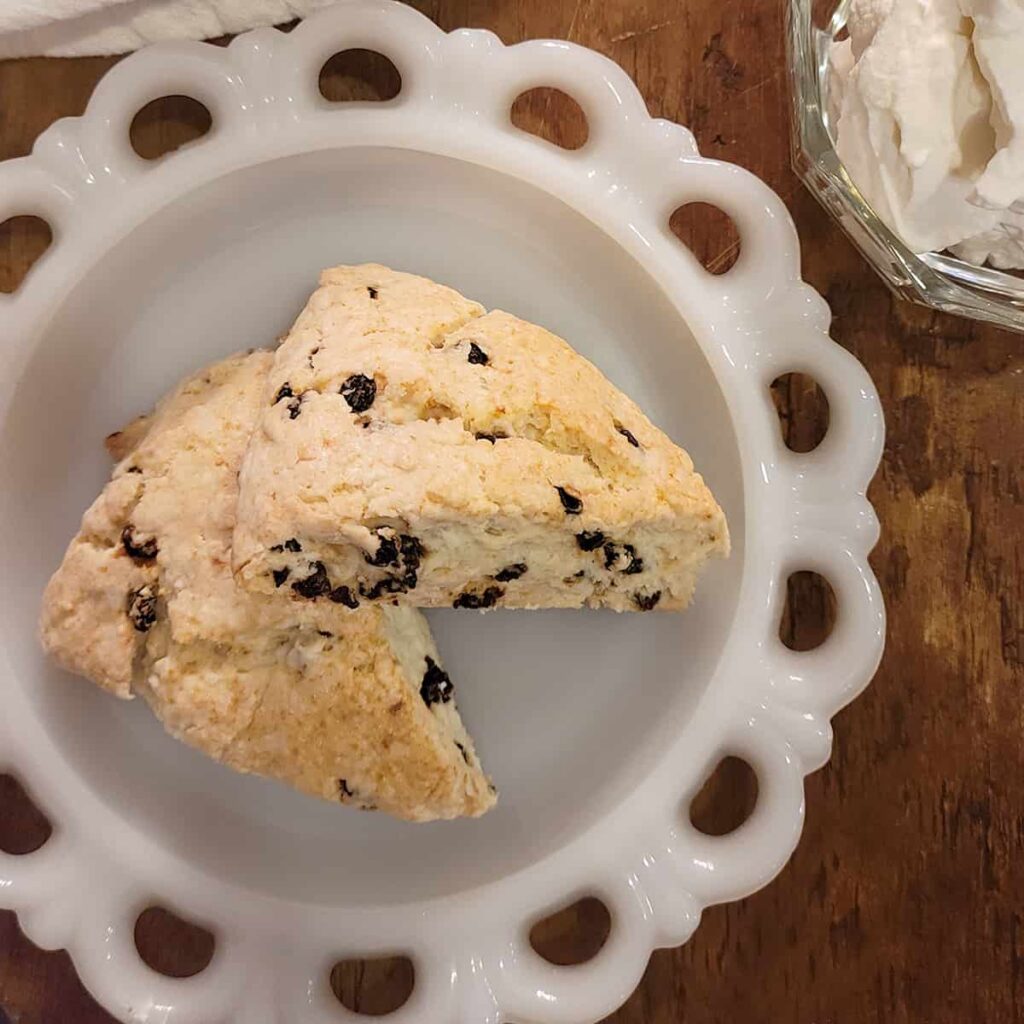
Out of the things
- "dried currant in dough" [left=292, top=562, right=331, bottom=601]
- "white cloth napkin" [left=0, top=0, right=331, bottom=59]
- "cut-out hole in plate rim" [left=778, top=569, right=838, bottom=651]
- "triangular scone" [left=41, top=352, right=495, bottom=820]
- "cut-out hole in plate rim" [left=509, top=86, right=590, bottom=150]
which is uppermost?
"white cloth napkin" [left=0, top=0, right=331, bottom=59]

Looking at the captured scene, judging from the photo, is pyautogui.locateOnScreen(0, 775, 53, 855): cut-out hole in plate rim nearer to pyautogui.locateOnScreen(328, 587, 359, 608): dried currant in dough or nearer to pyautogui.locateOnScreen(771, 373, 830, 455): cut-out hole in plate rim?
pyautogui.locateOnScreen(328, 587, 359, 608): dried currant in dough

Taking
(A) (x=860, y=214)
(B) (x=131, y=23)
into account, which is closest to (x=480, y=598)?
(A) (x=860, y=214)

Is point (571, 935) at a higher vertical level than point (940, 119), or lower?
lower

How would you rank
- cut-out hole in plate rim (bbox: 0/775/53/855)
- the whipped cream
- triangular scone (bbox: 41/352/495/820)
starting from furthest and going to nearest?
cut-out hole in plate rim (bbox: 0/775/53/855), triangular scone (bbox: 41/352/495/820), the whipped cream

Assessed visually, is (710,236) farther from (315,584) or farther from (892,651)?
(315,584)

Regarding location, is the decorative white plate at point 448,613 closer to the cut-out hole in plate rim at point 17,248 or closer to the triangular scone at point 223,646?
the cut-out hole in plate rim at point 17,248

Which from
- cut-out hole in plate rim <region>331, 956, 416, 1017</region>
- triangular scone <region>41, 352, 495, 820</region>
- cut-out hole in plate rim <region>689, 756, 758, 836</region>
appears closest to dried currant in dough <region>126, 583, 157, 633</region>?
triangular scone <region>41, 352, 495, 820</region>

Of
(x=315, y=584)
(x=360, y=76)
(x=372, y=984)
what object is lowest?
(x=372, y=984)
